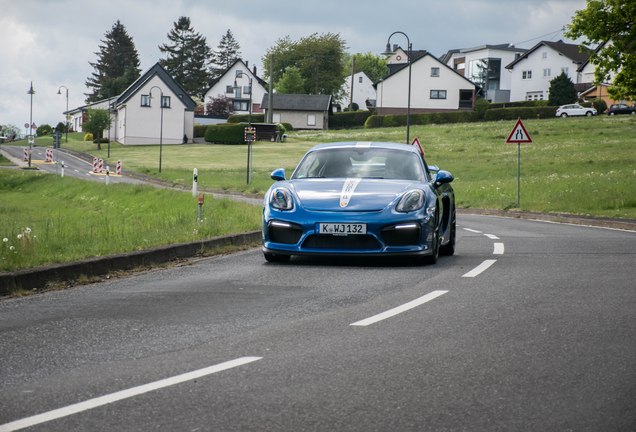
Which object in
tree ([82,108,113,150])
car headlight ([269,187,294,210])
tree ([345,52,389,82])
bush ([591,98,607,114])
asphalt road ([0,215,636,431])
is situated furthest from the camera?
tree ([345,52,389,82])

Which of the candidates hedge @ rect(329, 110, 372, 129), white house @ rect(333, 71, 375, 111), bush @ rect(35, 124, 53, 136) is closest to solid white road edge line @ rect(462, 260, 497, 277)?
hedge @ rect(329, 110, 372, 129)

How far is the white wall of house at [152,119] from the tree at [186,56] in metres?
39.5

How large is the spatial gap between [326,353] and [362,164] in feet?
17.3

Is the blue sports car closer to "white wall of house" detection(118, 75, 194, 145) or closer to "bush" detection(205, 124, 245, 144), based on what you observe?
"bush" detection(205, 124, 245, 144)

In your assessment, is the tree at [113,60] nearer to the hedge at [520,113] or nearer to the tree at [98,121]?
the tree at [98,121]

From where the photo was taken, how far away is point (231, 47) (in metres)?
131

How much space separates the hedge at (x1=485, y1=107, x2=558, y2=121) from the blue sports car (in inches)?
2555

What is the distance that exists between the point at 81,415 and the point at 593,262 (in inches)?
283

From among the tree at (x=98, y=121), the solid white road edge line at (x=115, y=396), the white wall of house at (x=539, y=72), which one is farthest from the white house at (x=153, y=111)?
the solid white road edge line at (x=115, y=396)

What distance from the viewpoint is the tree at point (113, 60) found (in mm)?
123125

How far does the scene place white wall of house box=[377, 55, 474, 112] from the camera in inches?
3654

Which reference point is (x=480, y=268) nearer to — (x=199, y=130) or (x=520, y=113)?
(x=520, y=113)

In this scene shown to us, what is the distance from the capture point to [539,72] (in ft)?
321

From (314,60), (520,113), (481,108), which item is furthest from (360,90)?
(520,113)
